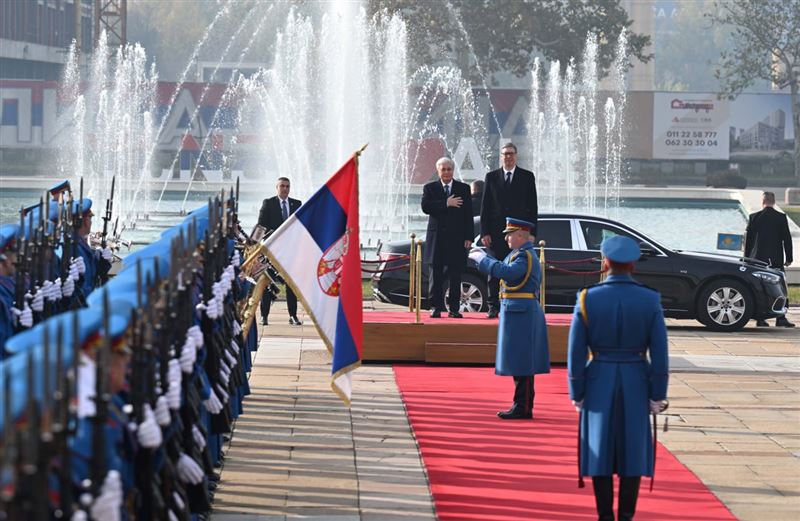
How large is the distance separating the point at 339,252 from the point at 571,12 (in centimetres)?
4950

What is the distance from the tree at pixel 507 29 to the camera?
57.1 meters

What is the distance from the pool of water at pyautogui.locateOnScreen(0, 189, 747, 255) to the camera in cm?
3234

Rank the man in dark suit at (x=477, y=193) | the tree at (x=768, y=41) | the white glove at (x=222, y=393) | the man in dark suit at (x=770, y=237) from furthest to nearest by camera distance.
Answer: the tree at (x=768, y=41) < the man in dark suit at (x=770, y=237) < the man in dark suit at (x=477, y=193) < the white glove at (x=222, y=393)

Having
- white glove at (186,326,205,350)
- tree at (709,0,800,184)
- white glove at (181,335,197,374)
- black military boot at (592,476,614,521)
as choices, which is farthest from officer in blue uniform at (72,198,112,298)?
tree at (709,0,800,184)

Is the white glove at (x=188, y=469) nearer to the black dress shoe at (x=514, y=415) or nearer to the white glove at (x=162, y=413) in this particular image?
the white glove at (x=162, y=413)

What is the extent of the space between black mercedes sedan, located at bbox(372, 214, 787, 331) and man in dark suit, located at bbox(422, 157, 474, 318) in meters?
2.59

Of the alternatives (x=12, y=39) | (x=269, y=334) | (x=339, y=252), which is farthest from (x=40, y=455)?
(x=12, y=39)

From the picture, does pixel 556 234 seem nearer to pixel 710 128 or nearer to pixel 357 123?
pixel 357 123

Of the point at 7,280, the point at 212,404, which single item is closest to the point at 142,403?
the point at 212,404

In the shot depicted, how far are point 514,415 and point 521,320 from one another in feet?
2.47

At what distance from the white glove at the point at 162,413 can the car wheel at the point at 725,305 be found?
11851 millimetres

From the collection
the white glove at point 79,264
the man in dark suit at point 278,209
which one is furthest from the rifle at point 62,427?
the man in dark suit at point 278,209

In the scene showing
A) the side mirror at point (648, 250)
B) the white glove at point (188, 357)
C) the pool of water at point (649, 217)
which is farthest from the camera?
the pool of water at point (649, 217)

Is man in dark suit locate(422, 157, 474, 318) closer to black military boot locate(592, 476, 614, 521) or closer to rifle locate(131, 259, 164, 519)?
black military boot locate(592, 476, 614, 521)
